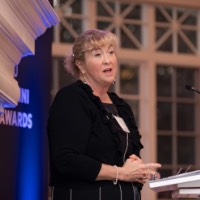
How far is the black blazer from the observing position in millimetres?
2111

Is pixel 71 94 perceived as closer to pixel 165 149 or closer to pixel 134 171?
pixel 134 171

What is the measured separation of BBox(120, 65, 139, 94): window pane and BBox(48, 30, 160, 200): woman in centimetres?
430

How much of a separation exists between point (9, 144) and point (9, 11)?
1957 millimetres

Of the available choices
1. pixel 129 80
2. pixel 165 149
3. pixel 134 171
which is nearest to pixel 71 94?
pixel 134 171

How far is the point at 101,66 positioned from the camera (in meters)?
2.28

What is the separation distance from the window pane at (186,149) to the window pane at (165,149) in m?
0.11

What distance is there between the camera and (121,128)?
229 cm

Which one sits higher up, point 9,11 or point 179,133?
point 179,133

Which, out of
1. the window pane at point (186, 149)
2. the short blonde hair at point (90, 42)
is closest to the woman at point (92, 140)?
the short blonde hair at point (90, 42)

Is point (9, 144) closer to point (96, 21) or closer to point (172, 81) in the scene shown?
point (96, 21)

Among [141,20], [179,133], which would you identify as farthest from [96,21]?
[179,133]

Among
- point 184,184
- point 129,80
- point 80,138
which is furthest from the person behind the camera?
point 129,80

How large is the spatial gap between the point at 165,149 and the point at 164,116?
0.32 metres

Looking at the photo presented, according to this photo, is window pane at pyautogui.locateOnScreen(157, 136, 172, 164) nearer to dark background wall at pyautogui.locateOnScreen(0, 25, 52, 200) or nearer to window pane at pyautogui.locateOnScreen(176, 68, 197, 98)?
window pane at pyautogui.locateOnScreen(176, 68, 197, 98)
